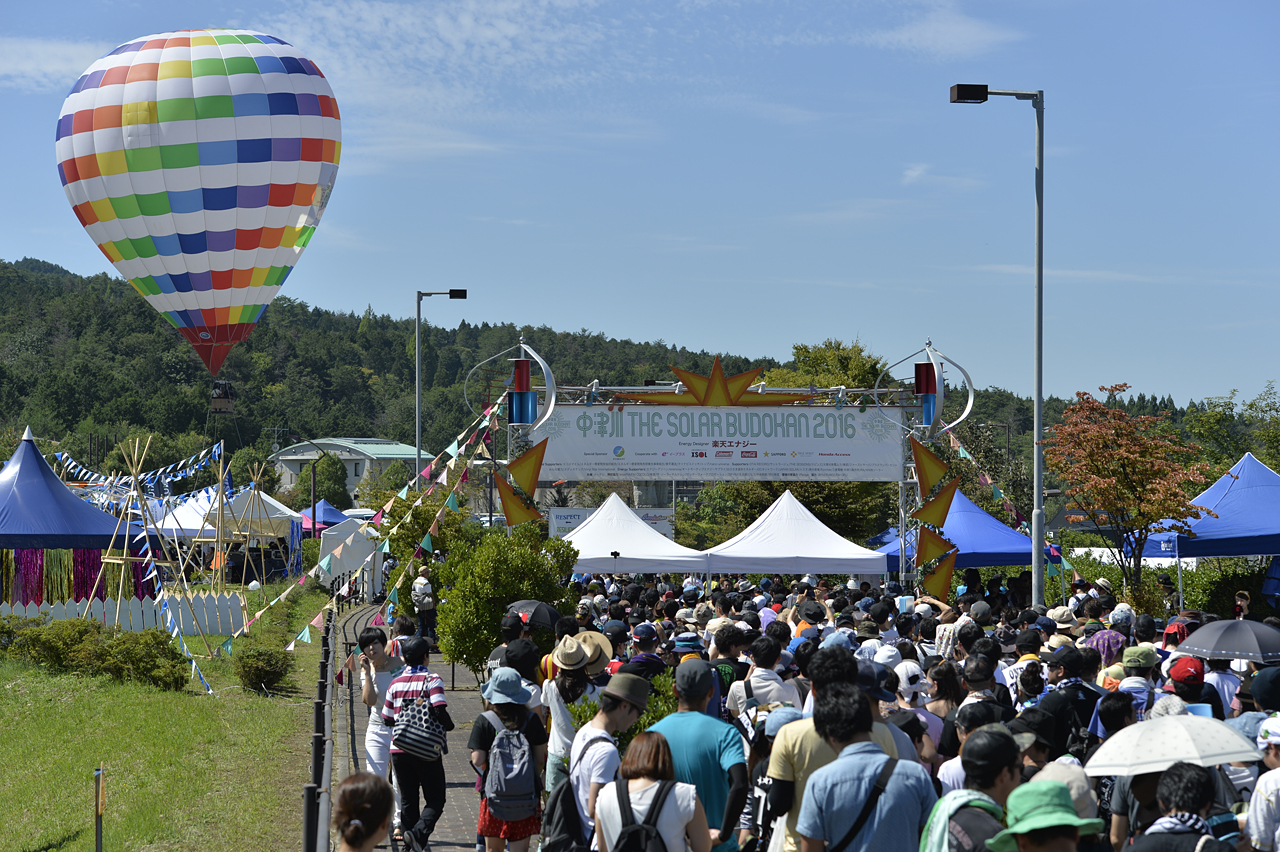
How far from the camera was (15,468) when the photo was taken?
71.7ft

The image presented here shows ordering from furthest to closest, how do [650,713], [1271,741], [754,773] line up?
[650,713] < [754,773] < [1271,741]

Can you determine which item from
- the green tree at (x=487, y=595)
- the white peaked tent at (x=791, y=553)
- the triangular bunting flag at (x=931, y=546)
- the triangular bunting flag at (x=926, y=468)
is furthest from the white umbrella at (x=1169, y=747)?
the triangular bunting flag at (x=926, y=468)

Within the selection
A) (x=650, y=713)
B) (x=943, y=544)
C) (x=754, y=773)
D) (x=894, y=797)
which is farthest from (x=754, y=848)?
(x=943, y=544)

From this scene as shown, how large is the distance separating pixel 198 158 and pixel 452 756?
15349 millimetres

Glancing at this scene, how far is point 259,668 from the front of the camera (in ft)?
54.5

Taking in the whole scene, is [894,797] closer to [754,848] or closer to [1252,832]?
[1252,832]

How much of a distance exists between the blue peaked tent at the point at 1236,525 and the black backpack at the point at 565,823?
1611cm

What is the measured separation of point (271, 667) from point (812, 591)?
7.79 meters

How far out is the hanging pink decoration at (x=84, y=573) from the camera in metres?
23.6

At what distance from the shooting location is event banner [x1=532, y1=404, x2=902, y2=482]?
24.4 meters

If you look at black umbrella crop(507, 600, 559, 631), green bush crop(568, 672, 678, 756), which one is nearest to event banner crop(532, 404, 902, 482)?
black umbrella crop(507, 600, 559, 631)

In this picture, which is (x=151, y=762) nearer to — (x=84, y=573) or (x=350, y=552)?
(x=84, y=573)

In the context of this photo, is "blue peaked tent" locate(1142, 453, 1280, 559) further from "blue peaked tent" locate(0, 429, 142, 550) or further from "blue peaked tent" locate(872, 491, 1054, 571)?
"blue peaked tent" locate(0, 429, 142, 550)

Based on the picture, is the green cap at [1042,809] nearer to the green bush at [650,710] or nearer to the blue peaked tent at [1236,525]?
the green bush at [650,710]
